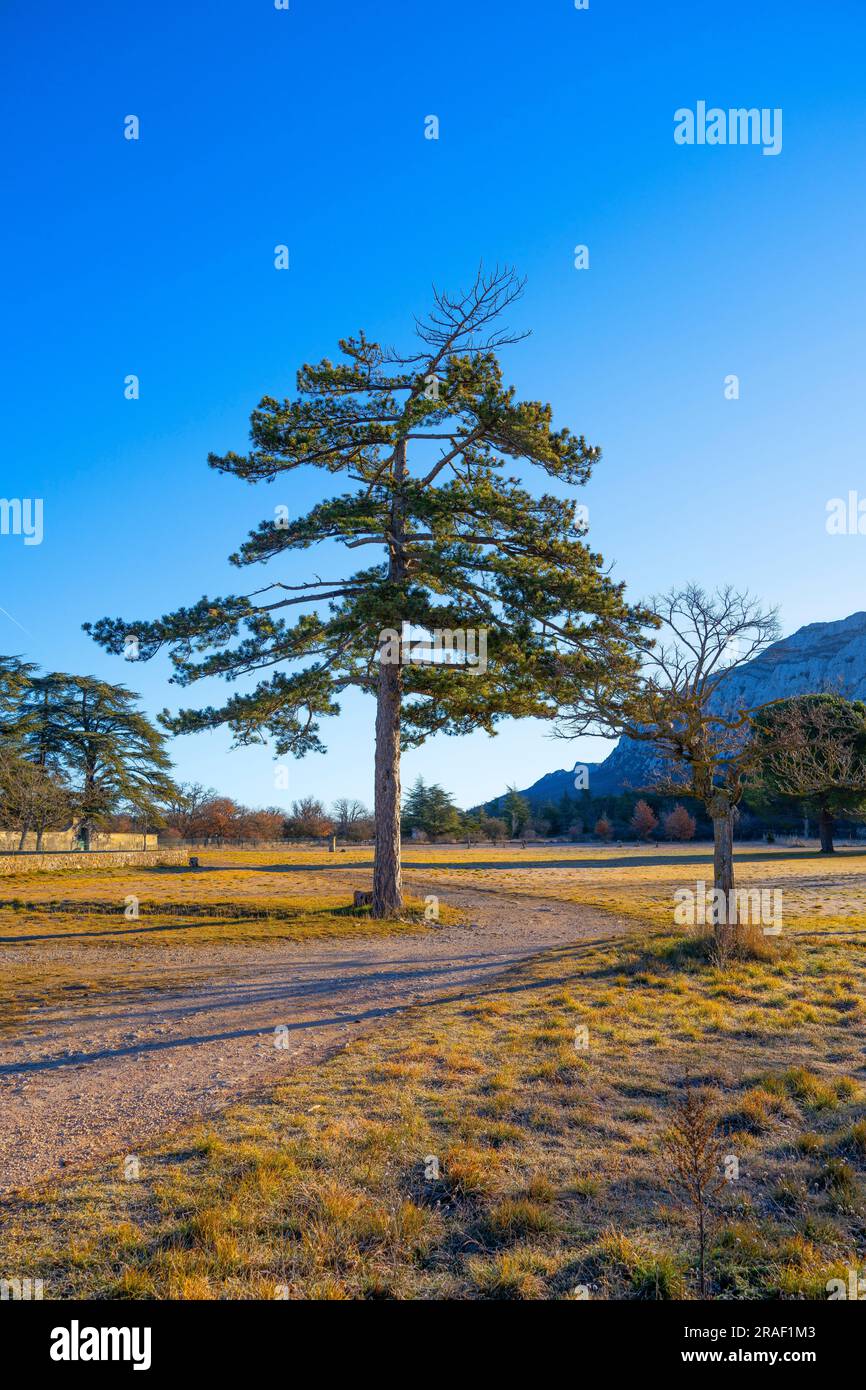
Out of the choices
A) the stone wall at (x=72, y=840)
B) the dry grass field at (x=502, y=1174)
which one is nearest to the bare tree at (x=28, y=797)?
the stone wall at (x=72, y=840)

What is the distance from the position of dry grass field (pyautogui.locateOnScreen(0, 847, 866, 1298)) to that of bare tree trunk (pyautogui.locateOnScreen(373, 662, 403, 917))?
A: 31.8ft

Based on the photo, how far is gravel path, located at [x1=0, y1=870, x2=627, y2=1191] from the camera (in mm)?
6242

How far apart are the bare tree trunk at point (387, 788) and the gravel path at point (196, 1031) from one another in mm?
2834

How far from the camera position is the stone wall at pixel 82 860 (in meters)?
30.5

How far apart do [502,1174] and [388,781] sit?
15.0m

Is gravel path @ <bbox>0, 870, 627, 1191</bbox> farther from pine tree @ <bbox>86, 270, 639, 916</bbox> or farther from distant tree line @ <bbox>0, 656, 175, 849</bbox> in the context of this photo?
distant tree line @ <bbox>0, 656, 175, 849</bbox>

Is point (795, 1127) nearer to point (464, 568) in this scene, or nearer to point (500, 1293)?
point (500, 1293)

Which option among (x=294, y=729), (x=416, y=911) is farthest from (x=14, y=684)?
(x=416, y=911)

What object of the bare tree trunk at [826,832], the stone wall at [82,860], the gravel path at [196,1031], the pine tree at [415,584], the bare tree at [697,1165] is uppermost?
the pine tree at [415,584]

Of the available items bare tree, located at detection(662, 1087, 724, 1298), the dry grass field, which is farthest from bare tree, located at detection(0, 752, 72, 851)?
bare tree, located at detection(662, 1087, 724, 1298)

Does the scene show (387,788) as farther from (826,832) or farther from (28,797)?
(826,832)

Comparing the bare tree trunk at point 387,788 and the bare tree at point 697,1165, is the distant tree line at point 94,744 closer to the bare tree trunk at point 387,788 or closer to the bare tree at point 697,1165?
the bare tree trunk at point 387,788

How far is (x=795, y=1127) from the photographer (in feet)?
20.1
